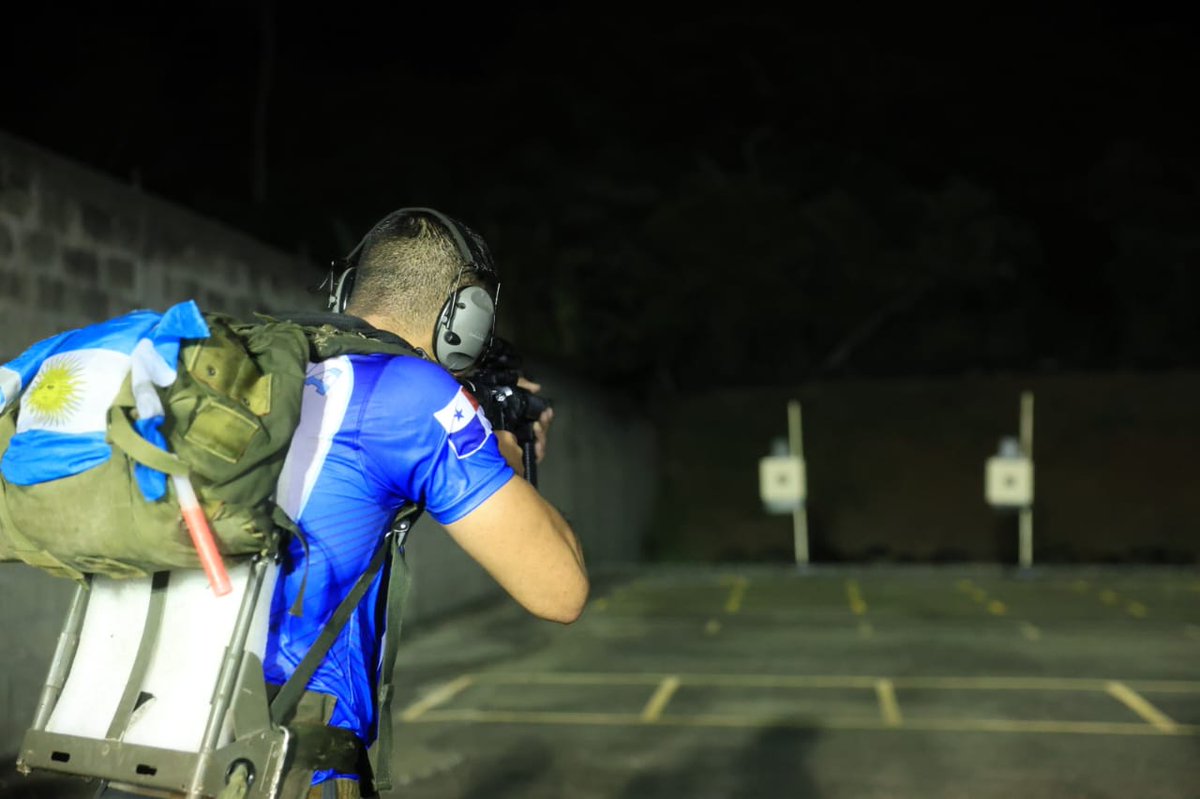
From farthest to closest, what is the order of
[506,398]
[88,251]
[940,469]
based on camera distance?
[940,469] → [88,251] → [506,398]

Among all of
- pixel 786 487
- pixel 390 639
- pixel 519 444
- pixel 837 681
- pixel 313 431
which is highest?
pixel 313 431

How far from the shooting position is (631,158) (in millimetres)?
27359

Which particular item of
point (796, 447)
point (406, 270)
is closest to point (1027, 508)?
point (796, 447)

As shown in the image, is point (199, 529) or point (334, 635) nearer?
point (199, 529)

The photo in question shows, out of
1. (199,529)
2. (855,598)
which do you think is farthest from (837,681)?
(199,529)

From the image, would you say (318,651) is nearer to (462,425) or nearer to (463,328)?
(462,425)

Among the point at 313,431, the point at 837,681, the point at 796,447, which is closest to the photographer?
the point at 313,431

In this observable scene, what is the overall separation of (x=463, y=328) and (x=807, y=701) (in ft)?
17.7

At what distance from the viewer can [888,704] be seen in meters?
6.70

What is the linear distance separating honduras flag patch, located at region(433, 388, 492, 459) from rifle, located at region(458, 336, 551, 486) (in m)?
0.30

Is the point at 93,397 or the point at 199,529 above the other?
the point at 93,397

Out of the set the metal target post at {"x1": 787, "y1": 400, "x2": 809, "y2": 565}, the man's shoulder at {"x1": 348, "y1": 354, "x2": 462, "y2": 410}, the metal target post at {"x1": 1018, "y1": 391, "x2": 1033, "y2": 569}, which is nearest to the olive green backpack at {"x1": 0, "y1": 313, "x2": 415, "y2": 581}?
the man's shoulder at {"x1": 348, "y1": 354, "x2": 462, "y2": 410}

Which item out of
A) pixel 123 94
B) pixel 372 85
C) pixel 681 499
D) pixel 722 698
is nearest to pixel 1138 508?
pixel 681 499

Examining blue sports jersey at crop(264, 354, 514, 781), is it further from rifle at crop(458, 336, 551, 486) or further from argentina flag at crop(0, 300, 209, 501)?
rifle at crop(458, 336, 551, 486)
